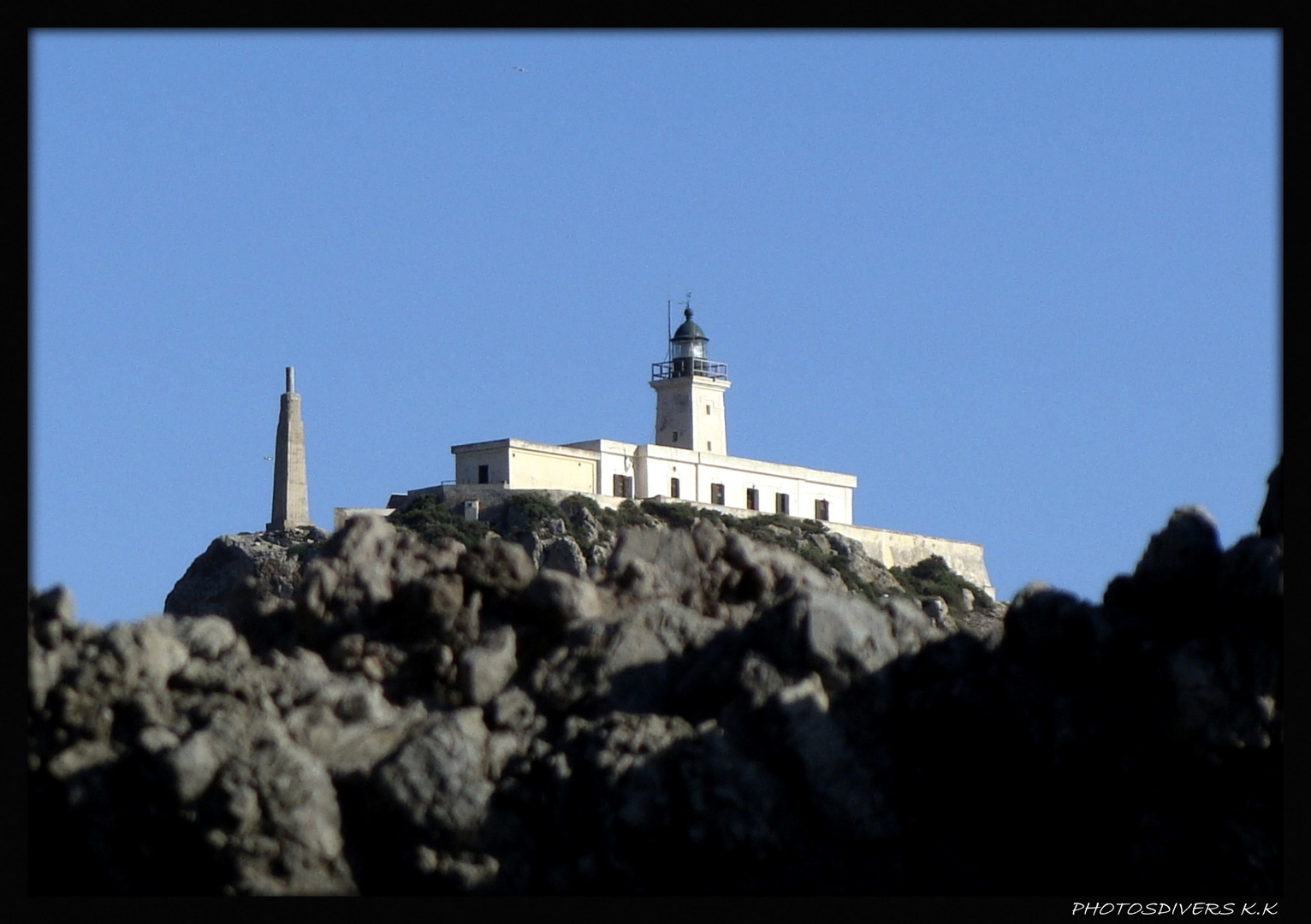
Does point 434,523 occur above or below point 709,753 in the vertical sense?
above

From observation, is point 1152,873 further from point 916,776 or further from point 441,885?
point 441,885

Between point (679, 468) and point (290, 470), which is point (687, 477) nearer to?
point (679, 468)

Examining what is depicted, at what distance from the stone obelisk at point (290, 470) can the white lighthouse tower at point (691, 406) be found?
1371cm

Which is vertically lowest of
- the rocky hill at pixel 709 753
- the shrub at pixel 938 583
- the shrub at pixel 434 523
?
the rocky hill at pixel 709 753

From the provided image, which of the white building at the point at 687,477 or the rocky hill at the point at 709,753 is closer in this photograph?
the rocky hill at the point at 709,753

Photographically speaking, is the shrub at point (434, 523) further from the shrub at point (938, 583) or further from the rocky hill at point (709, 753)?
the rocky hill at point (709, 753)

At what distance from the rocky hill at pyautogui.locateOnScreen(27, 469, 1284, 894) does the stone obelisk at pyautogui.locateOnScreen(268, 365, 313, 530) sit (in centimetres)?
5584

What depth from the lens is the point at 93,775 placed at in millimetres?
24328

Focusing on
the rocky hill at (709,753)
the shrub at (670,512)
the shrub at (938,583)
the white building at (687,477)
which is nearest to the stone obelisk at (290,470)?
the white building at (687,477)

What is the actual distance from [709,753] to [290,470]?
2374 inches

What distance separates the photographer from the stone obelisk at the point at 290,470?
82.2 m

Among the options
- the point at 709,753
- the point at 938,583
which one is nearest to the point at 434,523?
the point at 938,583

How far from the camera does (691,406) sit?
92.6 metres
